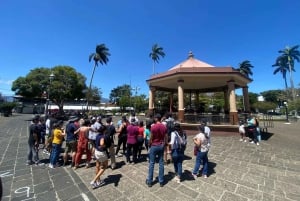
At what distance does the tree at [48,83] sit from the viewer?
29391mm

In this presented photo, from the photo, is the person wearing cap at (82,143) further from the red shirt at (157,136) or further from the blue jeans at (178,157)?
the blue jeans at (178,157)

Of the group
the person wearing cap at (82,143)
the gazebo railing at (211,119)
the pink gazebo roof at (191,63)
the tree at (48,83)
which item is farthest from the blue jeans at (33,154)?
the tree at (48,83)

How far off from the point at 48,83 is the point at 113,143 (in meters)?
26.9

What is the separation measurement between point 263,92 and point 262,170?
→ 99.3m

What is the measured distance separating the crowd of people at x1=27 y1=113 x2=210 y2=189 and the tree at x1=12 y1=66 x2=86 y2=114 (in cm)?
2412

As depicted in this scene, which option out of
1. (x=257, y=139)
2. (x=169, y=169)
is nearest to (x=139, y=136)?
(x=169, y=169)

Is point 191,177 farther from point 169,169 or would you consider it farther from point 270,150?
point 270,150

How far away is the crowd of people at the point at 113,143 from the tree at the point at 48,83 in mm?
24122

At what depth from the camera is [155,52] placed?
2037 inches

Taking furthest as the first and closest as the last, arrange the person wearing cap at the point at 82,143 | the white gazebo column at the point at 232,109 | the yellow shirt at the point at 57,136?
1. the white gazebo column at the point at 232,109
2. the yellow shirt at the point at 57,136
3. the person wearing cap at the point at 82,143

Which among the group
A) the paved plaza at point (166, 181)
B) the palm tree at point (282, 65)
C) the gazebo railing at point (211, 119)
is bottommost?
the paved plaza at point (166, 181)

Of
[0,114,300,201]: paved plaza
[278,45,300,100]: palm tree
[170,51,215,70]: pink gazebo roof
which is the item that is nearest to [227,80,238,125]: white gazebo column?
[170,51,215,70]: pink gazebo roof

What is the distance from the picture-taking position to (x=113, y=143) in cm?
637

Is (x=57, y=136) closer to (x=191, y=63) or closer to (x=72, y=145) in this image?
(x=72, y=145)
